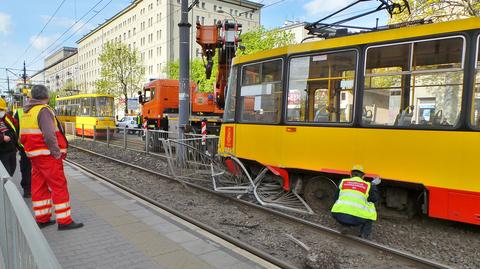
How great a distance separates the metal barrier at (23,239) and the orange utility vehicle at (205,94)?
1006cm

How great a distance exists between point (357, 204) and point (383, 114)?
5.11ft

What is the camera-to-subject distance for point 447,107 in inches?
198

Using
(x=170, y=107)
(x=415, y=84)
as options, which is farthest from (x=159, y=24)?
(x=415, y=84)

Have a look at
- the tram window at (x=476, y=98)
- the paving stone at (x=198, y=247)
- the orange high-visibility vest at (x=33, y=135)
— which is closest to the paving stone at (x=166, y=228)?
the paving stone at (x=198, y=247)

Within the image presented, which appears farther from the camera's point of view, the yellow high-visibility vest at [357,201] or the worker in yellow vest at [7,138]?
the worker in yellow vest at [7,138]

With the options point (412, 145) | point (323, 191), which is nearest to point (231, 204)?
point (323, 191)

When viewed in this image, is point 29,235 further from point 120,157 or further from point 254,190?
point 120,157

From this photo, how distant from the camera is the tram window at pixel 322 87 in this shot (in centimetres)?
596

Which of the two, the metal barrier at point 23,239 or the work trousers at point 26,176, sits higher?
the metal barrier at point 23,239

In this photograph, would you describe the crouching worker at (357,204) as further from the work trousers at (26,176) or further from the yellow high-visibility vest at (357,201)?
the work trousers at (26,176)

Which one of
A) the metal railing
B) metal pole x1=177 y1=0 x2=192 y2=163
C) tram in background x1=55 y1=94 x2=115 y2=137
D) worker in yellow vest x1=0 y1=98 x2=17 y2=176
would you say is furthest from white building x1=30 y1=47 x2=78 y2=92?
worker in yellow vest x1=0 y1=98 x2=17 y2=176

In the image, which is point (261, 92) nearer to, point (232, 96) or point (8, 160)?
point (232, 96)

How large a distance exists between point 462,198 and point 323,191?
222 cm

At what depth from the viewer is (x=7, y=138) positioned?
608cm
